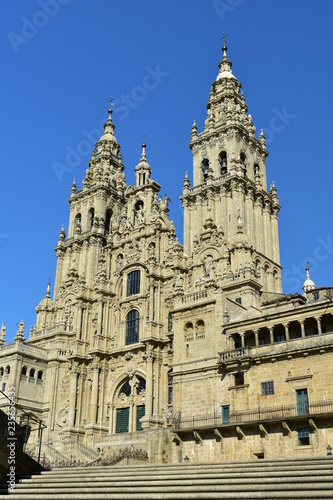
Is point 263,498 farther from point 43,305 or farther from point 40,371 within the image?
point 43,305

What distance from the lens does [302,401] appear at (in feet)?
107

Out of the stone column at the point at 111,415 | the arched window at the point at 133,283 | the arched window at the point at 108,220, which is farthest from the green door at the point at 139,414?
the arched window at the point at 108,220

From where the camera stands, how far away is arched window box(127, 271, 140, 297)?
5694cm

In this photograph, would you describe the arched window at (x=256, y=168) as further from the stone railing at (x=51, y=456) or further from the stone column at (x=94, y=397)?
the stone railing at (x=51, y=456)

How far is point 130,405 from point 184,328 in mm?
14045

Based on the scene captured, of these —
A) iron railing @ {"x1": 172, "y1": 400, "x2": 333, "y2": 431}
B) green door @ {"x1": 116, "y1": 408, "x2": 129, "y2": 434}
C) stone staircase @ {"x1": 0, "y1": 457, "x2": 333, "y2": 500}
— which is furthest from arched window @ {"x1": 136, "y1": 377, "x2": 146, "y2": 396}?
stone staircase @ {"x1": 0, "y1": 457, "x2": 333, "y2": 500}

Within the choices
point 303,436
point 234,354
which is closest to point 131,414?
point 234,354

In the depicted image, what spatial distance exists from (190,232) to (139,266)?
21.6ft

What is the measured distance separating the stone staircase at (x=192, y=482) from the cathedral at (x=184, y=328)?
7.32m

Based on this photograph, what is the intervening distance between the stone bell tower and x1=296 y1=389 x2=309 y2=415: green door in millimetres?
16025

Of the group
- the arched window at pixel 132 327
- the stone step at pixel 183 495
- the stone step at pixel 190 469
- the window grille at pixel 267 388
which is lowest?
the stone step at pixel 183 495

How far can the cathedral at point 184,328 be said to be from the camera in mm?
33938

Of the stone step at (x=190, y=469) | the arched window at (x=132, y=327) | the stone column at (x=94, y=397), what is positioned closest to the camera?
the stone step at (x=190, y=469)

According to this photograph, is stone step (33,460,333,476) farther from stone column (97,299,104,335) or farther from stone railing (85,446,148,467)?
stone column (97,299,104,335)
